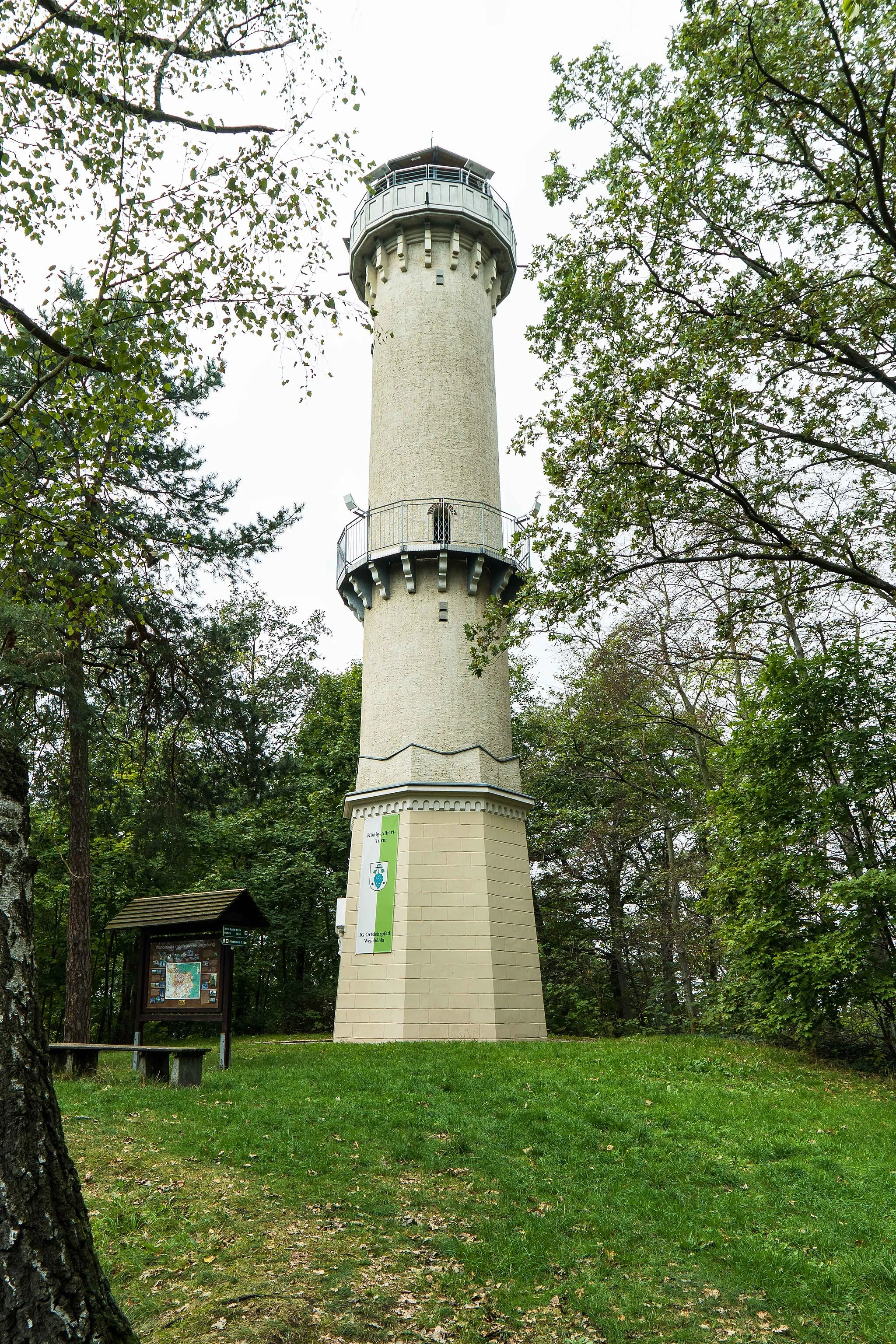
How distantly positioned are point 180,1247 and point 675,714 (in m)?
18.7

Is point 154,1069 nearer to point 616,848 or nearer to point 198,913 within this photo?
point 198,913

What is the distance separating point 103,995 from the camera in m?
27.1

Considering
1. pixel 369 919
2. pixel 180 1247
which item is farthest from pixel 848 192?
pixel 369 919

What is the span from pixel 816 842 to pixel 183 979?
9.33 m

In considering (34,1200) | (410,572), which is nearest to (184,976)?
(410,572)

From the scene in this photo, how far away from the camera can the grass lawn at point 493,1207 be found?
17.2 feet

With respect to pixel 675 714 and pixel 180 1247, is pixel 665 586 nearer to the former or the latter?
pixel 675 714

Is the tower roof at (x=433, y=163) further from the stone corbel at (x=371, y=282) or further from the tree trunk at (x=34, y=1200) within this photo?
the tree trunk at (x=34, y=1200)

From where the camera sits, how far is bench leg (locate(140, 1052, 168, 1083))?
36.9ft

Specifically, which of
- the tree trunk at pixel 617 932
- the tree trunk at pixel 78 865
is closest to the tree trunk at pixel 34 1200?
the tree trunk at pixel 78 865

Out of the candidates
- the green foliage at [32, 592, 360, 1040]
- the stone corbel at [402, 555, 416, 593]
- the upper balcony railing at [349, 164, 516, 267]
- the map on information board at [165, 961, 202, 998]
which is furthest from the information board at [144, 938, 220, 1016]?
the upper balcony railing at [349, 164, 516, 267]

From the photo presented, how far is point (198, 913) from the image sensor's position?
40.9 feet

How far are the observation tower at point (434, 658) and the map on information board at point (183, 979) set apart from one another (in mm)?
4243

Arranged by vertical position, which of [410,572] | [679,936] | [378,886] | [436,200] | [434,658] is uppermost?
[436,200]
